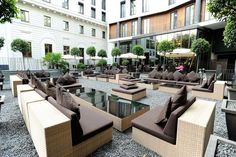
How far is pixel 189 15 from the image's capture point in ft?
43.3

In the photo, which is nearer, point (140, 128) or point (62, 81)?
point (140, 128)

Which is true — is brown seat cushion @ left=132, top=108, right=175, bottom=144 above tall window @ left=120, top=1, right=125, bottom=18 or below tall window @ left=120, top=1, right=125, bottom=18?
below

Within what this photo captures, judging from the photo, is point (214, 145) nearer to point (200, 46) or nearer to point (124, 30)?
point (200, 46)

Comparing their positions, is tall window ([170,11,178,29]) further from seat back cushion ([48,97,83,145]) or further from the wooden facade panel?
seat back cushion ([48,97,83,145])

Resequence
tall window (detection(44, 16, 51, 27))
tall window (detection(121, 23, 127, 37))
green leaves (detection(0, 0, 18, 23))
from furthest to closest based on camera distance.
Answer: tall window (detection(121, 23, 127, 37)) → tall window (detection(44, 16, 51, 27)) → green leaves (detection(0, 0, 18, 23))

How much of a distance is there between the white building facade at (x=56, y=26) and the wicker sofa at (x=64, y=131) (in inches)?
520

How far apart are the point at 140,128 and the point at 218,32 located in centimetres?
1552

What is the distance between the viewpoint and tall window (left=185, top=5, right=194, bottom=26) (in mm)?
12946

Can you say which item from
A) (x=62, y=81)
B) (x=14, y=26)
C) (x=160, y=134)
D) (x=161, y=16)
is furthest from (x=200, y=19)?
(x=14, y=26)

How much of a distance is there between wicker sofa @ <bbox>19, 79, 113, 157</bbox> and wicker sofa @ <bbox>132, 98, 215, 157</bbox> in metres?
0.65

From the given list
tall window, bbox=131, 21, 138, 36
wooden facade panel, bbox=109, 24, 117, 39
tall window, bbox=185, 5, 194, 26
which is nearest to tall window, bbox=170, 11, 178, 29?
tall window, bbox=185, 5, 194, 26

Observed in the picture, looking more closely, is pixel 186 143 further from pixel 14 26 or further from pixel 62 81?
pixel 14 26

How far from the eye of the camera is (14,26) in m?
13.3

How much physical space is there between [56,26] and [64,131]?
59.2 feet
